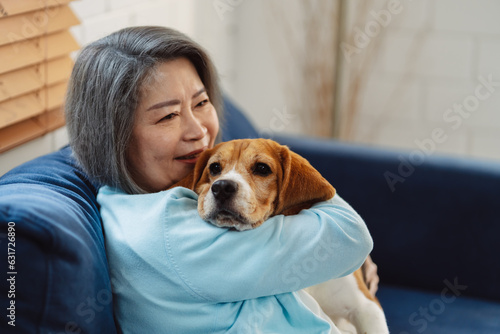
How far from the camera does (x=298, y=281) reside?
3.80 ft

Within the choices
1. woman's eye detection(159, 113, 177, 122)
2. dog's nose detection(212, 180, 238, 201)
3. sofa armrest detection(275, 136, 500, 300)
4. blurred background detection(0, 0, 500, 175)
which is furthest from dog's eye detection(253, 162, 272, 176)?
blurred background detection(0, 0, 500, 175)

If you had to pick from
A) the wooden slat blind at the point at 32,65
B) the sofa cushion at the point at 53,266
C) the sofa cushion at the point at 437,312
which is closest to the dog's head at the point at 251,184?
the sofa cushion at the point at 53,266

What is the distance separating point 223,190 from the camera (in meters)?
1.15

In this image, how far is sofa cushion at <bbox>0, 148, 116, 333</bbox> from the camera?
979 mm

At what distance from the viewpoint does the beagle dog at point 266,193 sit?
1.16m

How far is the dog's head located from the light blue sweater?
1.4 inches

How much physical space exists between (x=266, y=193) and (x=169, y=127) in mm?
307

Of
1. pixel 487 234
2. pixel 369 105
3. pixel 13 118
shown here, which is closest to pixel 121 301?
pixel 13 118

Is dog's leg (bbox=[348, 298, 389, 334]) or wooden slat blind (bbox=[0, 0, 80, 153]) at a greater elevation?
wooden slat blind (bbox=[0, 0, 80, 153])

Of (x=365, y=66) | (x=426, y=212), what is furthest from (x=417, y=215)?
(x=365, y=66)

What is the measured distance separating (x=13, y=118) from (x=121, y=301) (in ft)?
2.00

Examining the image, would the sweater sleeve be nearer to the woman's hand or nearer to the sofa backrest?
the sofa backrest

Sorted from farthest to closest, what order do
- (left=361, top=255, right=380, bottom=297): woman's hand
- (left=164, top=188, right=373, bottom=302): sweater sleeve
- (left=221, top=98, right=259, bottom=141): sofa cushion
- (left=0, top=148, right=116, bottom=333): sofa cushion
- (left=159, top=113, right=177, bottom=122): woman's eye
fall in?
(left=221, top=98, right=259, bottom=141): sofa cushion, (left=361, top=255, right=380, bottom=297): woman's hand, (left=159, top=113, right=177, bottom=122): woman's eye, (left=164, top=188, right=373, bottom=302): sweater sleeve, (left=0, top=148, right=116, bottom=333): sofa cushion

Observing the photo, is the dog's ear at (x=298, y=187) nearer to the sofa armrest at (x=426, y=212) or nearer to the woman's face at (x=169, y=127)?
the woman's face at (x=169, y=127)
